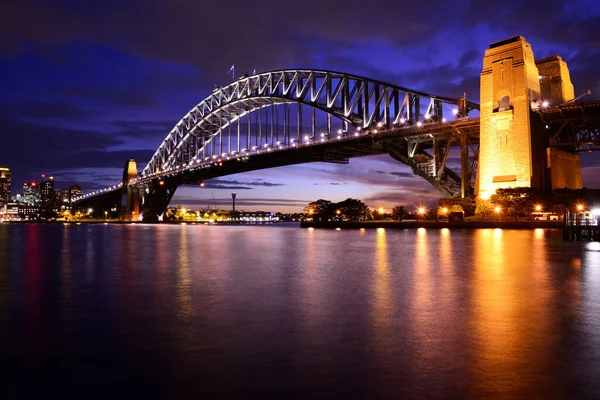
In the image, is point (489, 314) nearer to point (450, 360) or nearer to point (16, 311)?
point (450, 360)

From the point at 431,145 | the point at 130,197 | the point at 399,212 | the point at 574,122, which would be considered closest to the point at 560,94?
the point at 574,122

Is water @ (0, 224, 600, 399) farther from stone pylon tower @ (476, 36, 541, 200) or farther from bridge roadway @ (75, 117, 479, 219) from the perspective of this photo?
bridge roadway @ (75, 117, 479, 219)

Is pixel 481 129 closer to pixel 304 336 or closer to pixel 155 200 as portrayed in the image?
pixel 304 336

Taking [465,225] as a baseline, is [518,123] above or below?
above

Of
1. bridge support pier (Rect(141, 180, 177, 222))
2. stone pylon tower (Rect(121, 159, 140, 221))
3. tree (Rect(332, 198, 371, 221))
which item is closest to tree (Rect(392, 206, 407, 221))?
tree (Rect(332, 198, 371, 221))

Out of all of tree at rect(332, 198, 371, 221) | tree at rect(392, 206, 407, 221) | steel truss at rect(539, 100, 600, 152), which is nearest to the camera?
steel truss at rect(539, 100, 600, 152)
